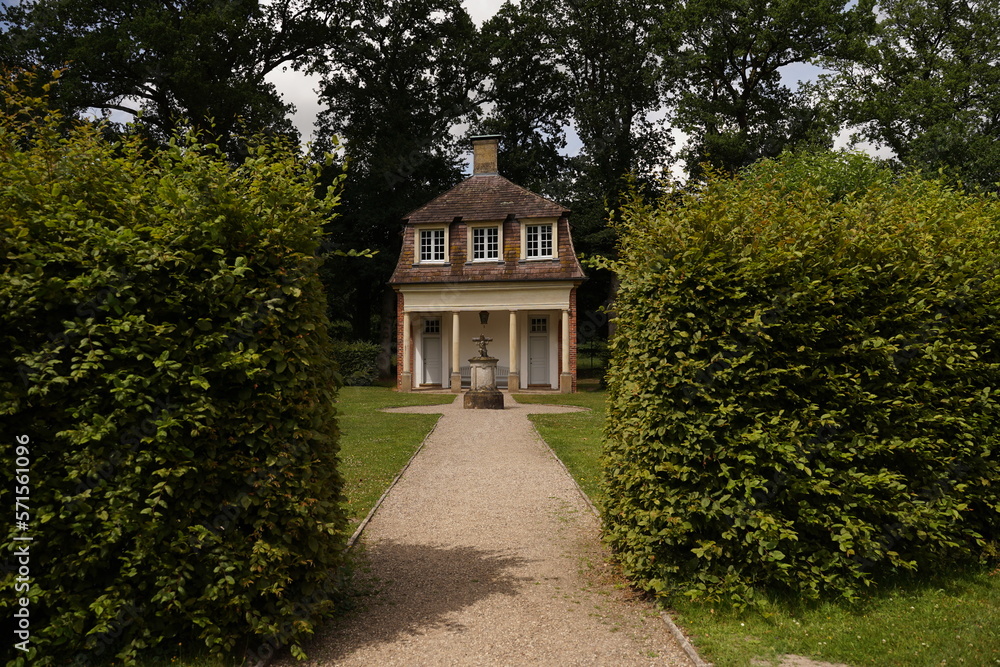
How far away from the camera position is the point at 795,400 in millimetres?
5477

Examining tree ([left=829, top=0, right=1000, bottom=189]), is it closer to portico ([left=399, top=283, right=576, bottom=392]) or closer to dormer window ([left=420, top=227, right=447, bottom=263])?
portico ([left=399, top=283, right=576, bottom=392])

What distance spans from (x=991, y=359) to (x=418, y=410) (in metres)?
16.0

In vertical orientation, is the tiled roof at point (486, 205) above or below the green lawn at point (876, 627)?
above

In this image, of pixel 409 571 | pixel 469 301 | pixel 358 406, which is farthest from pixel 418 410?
pixel 409 571

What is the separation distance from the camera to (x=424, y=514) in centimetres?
871

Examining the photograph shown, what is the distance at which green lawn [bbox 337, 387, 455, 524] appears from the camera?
965 centimetres

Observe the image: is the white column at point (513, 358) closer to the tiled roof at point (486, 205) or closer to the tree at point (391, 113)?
the tiled roof at point (486, 205)

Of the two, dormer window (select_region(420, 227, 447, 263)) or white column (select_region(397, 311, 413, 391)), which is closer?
white column (select_region(397, 311, 413, 391))

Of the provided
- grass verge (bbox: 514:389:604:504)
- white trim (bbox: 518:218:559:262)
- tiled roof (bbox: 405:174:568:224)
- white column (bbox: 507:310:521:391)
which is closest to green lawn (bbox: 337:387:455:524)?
grass verge (bbox: 514:389:604:504)

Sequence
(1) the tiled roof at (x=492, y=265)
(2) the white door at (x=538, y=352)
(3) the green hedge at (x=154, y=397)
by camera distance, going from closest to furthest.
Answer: (3) the green hedge at (x=154, y=397)
(1) the tiled roof at (x=492, y=265)
(2) the white door at (x=538, y=352)

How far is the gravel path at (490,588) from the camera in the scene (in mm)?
4891

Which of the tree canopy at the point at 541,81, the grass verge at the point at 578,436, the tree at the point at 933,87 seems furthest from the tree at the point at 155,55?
the tree at the point at 933,87

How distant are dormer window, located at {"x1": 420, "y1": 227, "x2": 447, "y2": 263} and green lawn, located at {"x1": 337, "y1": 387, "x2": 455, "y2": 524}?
7.06 meters

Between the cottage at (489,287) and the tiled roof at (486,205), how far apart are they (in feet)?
0.15
